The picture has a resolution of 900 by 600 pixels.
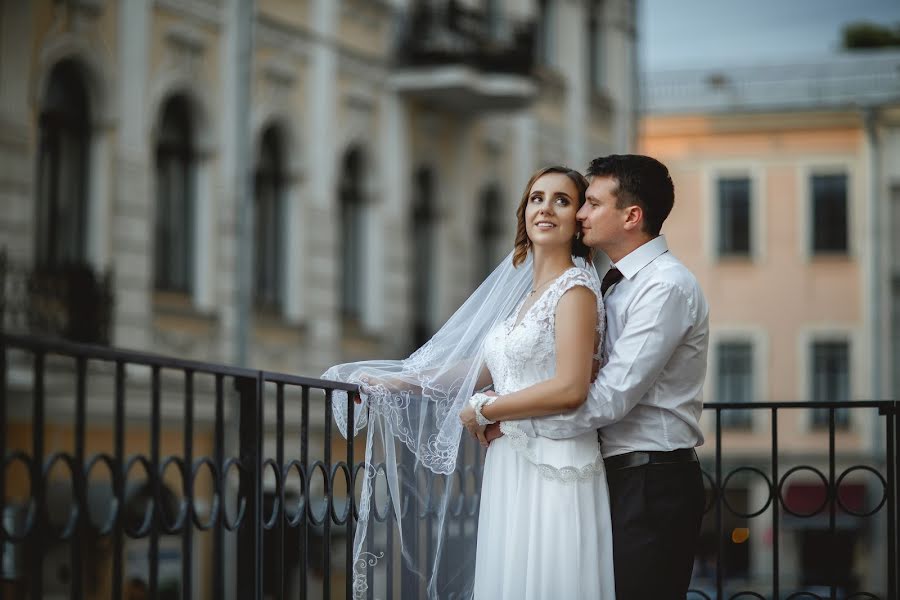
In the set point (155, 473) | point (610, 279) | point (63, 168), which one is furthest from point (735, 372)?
point (155, 473)

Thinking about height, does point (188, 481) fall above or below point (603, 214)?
below

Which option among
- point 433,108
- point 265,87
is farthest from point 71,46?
point 433,108

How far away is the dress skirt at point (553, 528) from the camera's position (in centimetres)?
436

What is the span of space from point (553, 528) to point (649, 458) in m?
0.33

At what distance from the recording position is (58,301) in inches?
565

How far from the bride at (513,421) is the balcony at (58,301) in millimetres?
9028

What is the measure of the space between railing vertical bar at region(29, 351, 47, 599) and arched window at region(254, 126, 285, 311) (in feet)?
50.5

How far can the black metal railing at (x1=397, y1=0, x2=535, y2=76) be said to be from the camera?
21.4 meters

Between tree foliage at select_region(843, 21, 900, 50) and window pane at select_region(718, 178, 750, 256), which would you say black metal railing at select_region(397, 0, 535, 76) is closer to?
window pane at select_region(718, 178, 750, 256)

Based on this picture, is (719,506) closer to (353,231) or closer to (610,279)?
(610,279)

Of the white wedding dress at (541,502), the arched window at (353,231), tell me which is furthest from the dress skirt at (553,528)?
the arched window at (353,231)

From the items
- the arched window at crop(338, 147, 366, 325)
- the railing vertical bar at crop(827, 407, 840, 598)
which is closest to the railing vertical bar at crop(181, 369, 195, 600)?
the railing vertical bar at crop(827, 407, 840, 598)

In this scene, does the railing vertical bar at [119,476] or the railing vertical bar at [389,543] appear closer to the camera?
the railing vertical bar at [119,476]

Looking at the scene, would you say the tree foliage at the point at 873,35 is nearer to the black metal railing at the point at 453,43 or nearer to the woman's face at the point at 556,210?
the black metal railing at the point at 453,43
